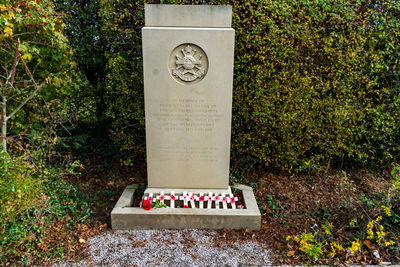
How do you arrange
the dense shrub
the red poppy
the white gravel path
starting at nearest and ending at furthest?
the dense shrub → the white gravel path → the red poppy

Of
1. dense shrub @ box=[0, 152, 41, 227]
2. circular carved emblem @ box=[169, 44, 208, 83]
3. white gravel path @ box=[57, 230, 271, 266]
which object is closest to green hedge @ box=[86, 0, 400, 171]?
circular carved emblem @ box=[169, 44, 208, 83]

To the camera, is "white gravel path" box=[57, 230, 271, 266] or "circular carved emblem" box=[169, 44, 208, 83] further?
"circular carved emblem" box=[169, 44, 208, 83]

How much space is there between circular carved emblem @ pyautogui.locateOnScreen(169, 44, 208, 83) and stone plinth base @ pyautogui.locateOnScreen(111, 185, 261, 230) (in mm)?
1623

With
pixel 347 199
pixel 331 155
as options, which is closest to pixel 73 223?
pixel 347 199

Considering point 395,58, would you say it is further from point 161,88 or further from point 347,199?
point 161,88

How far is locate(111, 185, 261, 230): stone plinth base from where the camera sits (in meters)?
3.38

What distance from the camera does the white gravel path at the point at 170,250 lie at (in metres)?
2.91

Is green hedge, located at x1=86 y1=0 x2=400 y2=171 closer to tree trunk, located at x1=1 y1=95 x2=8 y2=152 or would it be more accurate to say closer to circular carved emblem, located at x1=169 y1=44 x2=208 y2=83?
circular carved emblem, located at x1=169 y1=44 x2=208 y2=83

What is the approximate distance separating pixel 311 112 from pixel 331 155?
1.14 metres

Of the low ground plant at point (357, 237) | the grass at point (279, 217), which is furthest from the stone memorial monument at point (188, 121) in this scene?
the low ground plant at point (357, 237)

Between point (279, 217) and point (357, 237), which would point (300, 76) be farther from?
point (357, 237)

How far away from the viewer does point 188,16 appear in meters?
3.36

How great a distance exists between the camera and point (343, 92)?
447cm

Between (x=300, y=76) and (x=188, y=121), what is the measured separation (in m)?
2.05
